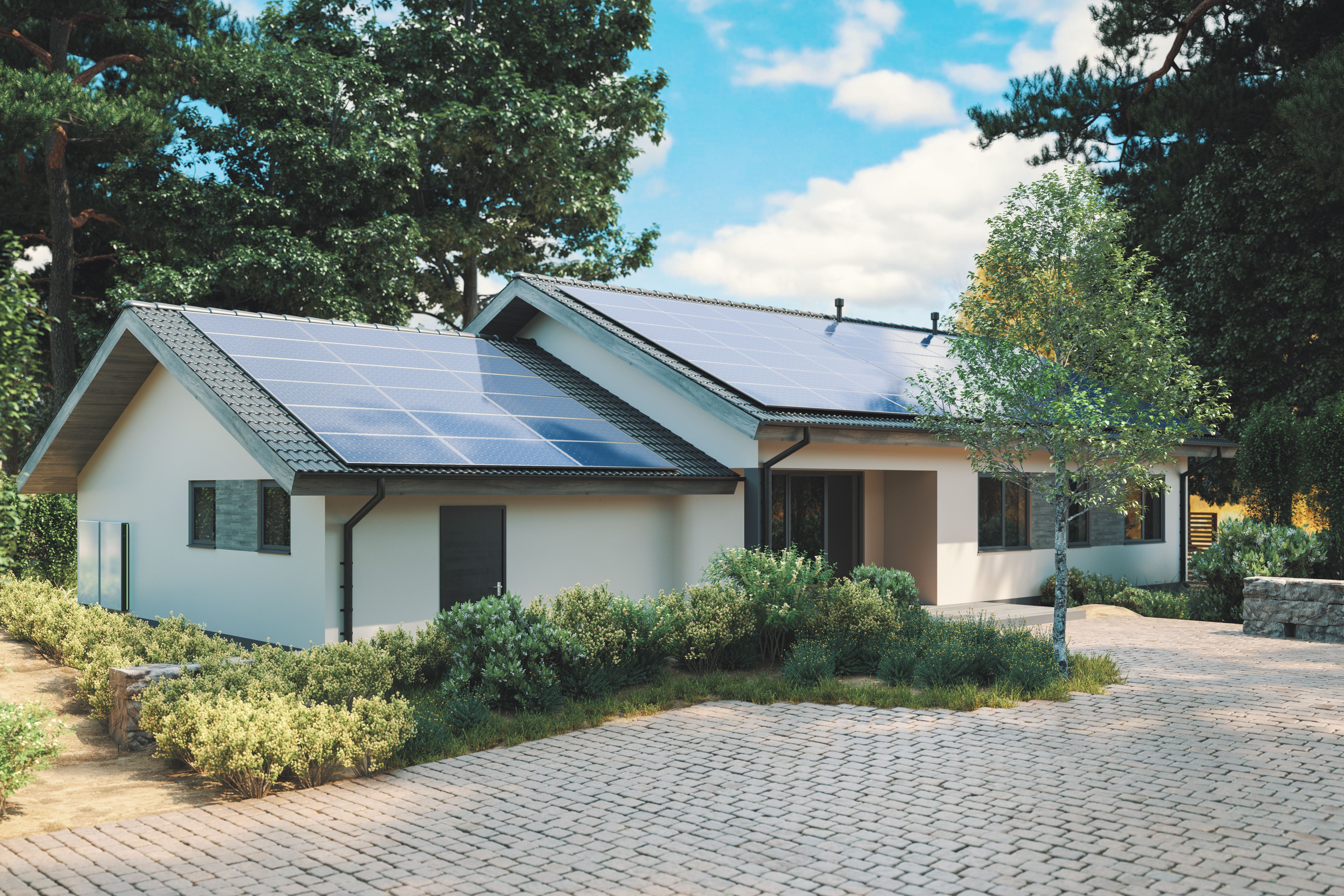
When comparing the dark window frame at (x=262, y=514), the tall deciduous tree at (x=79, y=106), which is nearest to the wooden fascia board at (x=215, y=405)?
the dark window frame at (x=262, y=514)

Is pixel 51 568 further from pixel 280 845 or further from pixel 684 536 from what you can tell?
pixel 280 845

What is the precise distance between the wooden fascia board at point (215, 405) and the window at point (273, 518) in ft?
Result: 2.23

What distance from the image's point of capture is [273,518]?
12.4 metres

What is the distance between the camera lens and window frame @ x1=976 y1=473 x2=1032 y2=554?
16797 mm

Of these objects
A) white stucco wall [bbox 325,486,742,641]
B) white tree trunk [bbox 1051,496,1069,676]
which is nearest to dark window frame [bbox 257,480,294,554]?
white stucco wall [bbox 325,486,742,641]

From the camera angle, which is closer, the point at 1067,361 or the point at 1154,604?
the point at 1067,361

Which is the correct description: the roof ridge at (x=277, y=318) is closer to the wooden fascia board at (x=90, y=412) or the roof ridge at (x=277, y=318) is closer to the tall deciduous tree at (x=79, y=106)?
the wooden fascia board at (x=90, y=412)

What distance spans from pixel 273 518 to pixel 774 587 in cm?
619

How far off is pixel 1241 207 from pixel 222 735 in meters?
24.3

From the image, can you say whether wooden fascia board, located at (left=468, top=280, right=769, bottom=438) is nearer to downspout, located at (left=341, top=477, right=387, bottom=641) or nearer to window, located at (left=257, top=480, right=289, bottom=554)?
downspout, located at (left=341, top=477, right=387, bottom=641)

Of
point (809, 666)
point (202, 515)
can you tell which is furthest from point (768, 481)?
point (202, 515)

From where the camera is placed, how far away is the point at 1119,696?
9.57 m

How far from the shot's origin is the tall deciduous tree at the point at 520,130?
89.0ft

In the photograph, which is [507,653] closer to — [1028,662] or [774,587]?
[774,587]
